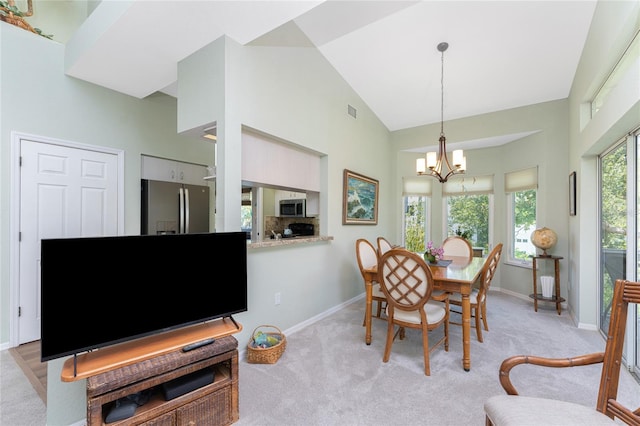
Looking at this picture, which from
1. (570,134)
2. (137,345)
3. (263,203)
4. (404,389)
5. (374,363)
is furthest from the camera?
(263,203)

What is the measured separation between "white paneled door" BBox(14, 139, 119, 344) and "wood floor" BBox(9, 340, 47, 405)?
0.43 feet

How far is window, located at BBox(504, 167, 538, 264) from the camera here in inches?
175

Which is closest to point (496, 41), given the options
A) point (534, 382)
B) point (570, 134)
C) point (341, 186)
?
point (570, 134)

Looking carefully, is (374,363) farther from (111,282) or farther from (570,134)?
(570,134)

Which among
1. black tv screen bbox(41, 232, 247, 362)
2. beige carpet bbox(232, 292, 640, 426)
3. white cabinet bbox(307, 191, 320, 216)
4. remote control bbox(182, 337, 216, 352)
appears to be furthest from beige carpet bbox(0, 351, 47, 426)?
white cabinet bbox(307, 191, 320, 216)

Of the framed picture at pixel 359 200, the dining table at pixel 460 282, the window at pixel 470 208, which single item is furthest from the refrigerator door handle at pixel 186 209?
the window at pixel 470 208

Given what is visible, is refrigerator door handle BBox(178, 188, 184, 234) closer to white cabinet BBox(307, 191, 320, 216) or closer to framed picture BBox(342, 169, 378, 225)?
white cabinet BBox(307, 191, 320, 216)

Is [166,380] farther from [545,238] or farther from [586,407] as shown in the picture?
[545,238]

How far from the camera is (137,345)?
1.61m

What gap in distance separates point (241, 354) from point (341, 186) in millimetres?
2431

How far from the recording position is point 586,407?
1.23 metres

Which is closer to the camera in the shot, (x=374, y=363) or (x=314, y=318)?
(x=374, y=363)

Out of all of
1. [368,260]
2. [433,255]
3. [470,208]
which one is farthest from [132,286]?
[470,208]

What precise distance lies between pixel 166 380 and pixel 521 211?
17.4ft
